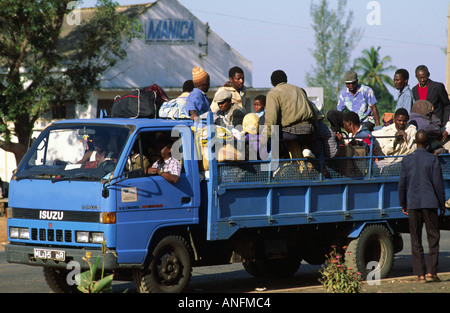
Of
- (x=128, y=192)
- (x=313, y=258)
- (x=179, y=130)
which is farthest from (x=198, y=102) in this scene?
(x=313, y=258)

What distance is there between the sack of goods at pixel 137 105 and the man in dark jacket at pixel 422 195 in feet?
10.7

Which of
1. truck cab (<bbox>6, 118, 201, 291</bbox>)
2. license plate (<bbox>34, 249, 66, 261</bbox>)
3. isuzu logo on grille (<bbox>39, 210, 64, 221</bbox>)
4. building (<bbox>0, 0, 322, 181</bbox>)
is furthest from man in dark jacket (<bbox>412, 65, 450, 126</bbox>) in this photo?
building (<bbox>0, 0, 322, 181</bbox>)

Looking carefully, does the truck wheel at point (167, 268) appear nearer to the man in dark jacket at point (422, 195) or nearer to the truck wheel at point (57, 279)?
the truck wheel at point (57, 279)

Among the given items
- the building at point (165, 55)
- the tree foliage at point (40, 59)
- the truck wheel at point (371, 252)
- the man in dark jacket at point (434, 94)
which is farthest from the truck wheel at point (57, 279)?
the building at point (165, 55)

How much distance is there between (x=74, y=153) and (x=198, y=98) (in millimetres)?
1914

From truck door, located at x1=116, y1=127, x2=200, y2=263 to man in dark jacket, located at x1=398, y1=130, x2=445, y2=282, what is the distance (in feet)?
9.13

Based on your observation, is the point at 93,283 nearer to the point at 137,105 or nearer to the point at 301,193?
the point at 137,105

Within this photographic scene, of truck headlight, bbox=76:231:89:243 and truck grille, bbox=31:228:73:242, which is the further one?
truck grille, bbox=31:228:73:242

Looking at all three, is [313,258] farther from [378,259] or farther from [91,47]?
[91,47]

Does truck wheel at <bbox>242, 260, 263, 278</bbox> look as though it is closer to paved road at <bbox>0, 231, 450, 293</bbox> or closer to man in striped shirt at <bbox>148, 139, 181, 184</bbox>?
paved road at <bbox>0, 231, 450, 293</bbox>

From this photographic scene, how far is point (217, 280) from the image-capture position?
438 inches

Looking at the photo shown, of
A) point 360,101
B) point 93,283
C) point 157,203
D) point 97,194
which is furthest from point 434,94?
point 93,283

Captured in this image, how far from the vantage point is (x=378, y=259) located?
35.1 ft

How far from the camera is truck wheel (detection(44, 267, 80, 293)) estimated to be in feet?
29.9
